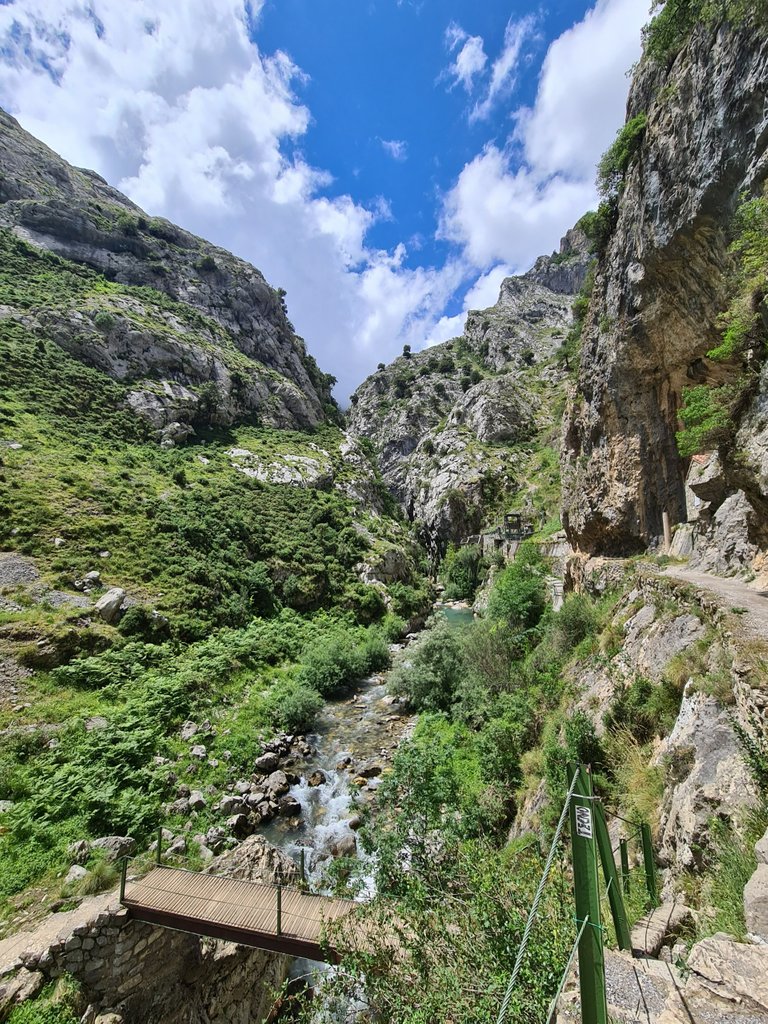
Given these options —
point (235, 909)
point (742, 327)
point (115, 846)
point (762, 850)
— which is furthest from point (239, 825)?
point (742, 327)

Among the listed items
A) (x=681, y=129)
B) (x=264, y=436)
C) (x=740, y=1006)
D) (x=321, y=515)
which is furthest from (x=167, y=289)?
(x=740, y=1006)

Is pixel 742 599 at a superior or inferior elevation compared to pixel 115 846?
superior

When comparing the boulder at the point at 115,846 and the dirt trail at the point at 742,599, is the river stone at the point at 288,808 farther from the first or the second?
the dirt trail at the point at 742,599

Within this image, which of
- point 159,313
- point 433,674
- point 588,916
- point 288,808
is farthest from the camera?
point 159,313

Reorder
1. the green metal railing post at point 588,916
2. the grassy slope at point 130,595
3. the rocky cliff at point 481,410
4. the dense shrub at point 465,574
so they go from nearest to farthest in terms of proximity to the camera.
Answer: the green metal railing post at point 588,916 → the grassy slope at point 130,595 → the dense shrub at point 465,574 → the rocky cliff at point 481,410

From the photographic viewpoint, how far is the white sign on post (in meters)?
2.63

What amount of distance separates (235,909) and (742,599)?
37.5 feet

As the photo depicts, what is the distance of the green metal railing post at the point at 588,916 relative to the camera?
2246 mm

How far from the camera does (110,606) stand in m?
20.7

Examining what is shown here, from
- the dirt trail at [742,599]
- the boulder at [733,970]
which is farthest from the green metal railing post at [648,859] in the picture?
the dirt trail at [742,599]

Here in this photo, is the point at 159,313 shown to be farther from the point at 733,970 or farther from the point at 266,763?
the point at 733,970

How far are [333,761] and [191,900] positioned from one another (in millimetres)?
8835

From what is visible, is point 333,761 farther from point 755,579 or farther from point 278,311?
point 278,311

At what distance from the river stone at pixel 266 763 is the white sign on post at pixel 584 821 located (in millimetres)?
15458
